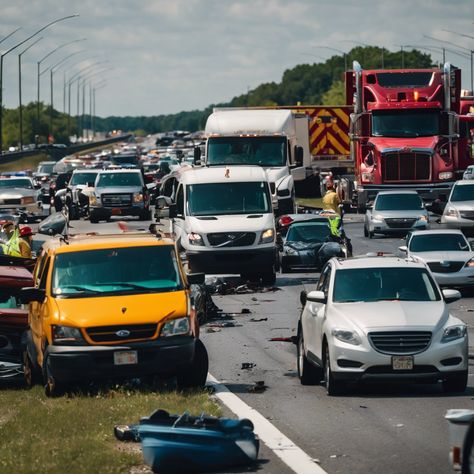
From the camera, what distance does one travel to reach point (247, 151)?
43312mm

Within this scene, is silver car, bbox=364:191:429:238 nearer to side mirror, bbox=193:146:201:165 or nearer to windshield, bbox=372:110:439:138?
windshield, bbox=372:110:439:138

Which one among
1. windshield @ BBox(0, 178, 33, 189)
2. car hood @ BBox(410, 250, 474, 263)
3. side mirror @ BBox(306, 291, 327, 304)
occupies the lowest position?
windshield @ BBox(0, 178, 33, 189)

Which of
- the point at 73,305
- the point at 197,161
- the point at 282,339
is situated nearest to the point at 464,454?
the point at 73,305

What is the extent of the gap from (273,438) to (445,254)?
19479 mm

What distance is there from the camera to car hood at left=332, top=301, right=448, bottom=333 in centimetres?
1692

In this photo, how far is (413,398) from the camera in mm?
16906

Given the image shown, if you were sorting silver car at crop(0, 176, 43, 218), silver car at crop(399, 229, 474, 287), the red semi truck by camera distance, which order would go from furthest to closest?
silver car at crop(0, 176, 43, 218) → the red semi truck → silver car at crop(399, 229, 474, 287)

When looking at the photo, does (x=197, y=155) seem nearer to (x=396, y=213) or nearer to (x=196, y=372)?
(x=396, y=213)

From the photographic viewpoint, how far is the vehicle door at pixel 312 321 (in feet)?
59.2

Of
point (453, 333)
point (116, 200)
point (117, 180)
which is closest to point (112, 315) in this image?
point (453, 333)

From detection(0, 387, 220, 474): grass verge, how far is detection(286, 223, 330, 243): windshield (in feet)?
68.5

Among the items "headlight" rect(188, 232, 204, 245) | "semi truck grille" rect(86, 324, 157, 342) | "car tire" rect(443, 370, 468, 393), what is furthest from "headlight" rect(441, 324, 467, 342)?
"headlight" rect(188, 232, 204, 245)

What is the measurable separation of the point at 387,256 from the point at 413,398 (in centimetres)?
255

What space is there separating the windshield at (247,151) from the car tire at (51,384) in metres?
25.3
